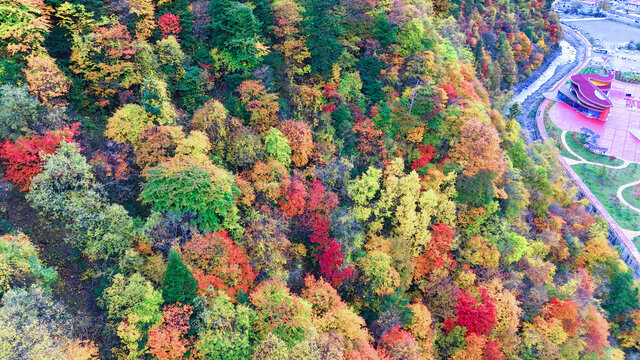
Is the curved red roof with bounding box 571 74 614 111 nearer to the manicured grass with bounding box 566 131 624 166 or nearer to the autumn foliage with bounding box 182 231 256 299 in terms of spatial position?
the manicured grass with bounding box 566 131 624 166

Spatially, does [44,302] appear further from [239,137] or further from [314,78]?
[314,78]

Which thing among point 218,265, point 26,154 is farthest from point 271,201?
point 26,154

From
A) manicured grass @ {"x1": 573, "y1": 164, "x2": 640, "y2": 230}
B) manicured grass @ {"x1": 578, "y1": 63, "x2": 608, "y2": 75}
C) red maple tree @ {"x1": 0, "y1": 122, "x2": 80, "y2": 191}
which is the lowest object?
manicured grass @ {"x1": 573, "y1": 164, "x2": 640, "y2": 230}

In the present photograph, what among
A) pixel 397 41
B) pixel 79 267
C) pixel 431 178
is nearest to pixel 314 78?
pixel 397 41

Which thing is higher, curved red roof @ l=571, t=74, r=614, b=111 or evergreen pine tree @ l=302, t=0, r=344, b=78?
evergreen pine tree @ l=302, t=0, r=344, b=78

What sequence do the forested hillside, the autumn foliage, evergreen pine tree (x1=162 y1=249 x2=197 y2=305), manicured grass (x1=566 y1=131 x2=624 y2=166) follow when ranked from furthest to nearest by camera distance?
1. manicured grass (x1=566 y1=131 x2=624 y2=166)
2. the autumn foliage
3. the forested hillside
4. evergreen pine tree (x1=162 y1=249 x2=197 y2=305)

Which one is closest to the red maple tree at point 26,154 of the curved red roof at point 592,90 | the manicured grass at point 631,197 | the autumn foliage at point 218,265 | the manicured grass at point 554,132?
the autumn foliage at point 218,265

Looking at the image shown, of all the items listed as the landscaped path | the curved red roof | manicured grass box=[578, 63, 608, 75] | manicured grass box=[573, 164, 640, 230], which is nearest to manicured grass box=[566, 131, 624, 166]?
the landscaped path
